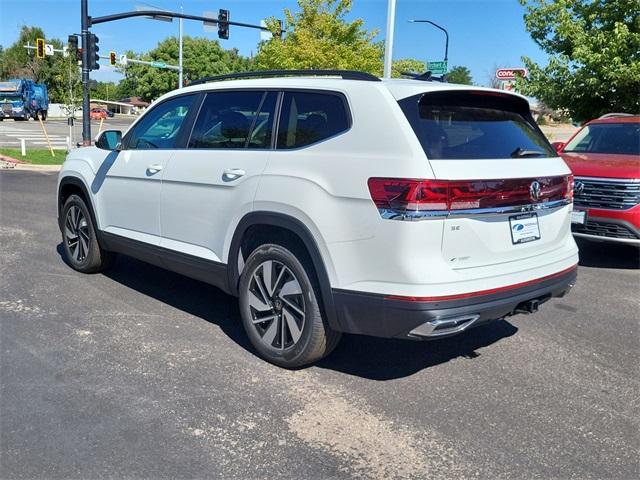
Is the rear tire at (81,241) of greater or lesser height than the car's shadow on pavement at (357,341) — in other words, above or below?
above

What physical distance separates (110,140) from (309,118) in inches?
97.1

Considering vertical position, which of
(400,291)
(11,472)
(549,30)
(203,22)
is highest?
(203,22)

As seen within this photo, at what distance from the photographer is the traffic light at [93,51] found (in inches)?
816

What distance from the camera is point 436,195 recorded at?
310 centimetres

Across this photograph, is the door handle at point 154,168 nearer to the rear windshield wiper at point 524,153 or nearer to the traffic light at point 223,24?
the rear windshield wiper at point 524,153

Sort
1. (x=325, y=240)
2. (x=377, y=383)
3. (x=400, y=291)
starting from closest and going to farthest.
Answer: (x=400, y=291) → (x=325, y=240) → (x=377, y=383)

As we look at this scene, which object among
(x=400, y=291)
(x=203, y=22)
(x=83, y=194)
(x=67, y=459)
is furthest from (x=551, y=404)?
(x=203, y=22)

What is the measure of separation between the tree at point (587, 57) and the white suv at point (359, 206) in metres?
9.98

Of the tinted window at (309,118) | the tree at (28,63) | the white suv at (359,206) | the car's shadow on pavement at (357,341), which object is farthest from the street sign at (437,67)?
the tree at (28,63)

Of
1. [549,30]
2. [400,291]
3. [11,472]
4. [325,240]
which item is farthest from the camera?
[549,30]

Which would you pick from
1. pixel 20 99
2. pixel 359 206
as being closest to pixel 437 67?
pixel 359 206

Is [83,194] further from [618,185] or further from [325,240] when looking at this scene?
[618,185]

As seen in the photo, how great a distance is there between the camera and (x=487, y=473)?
2791 mm

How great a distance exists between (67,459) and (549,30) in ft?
47.8
